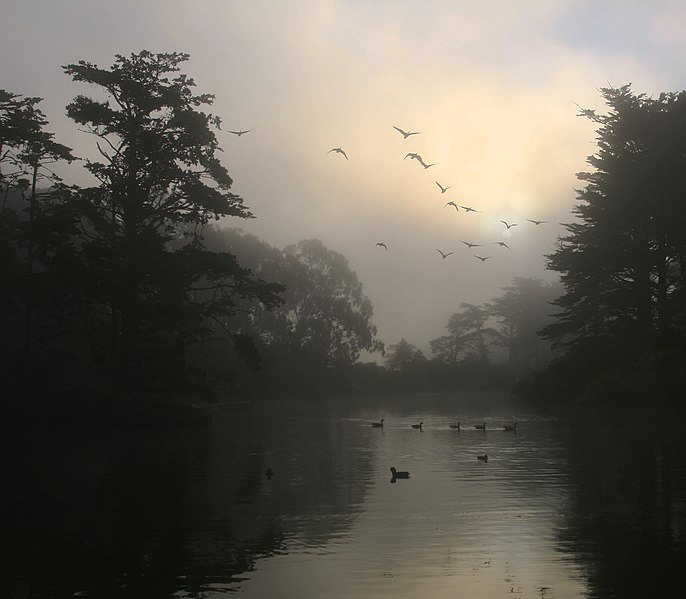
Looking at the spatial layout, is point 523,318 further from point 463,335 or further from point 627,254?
point 627,254

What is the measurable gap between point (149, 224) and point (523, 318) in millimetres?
74454

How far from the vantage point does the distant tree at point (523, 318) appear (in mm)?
103750

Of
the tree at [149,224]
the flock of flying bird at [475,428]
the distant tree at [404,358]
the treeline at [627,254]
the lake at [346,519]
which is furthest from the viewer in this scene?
the distant tree at [404,358]

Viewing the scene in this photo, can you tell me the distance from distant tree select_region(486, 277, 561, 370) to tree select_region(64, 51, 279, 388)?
6637cm

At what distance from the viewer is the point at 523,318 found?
108 metres

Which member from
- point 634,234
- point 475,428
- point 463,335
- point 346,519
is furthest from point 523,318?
point 346,519

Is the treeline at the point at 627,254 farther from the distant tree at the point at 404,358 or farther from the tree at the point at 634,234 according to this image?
the distant tree at the point at 404,358

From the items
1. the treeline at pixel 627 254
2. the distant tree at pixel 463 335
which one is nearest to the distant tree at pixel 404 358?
the distant tree at pixel 463 335

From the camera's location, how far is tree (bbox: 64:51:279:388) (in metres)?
38.2

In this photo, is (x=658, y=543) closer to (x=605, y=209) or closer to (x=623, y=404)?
(x=623, y=404)

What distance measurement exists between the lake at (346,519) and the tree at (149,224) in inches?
345

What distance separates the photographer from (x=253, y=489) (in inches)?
766

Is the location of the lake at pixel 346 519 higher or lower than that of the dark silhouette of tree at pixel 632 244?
lower

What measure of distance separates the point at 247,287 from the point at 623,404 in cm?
2178
